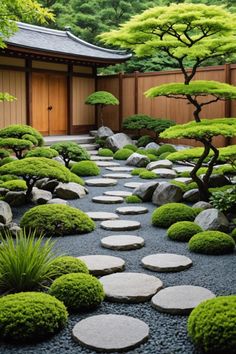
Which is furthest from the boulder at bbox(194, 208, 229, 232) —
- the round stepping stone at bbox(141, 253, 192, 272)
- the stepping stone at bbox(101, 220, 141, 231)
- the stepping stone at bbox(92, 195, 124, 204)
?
the stepping stone at bbox(92, 195, 124, 204)

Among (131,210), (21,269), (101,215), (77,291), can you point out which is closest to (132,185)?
(131,210)

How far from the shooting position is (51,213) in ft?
21.1

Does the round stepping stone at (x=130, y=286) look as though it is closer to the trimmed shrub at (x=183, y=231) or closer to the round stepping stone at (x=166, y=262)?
the round stepping stone at (x=166, y=262)

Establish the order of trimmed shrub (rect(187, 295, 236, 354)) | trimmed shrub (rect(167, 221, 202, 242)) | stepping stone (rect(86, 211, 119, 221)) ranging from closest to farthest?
trimmed shrub (rect(187, 295, 236, 354)), trimmed shrub (rect(167, 221, 202, 242)), stepping stone (rect(86, 211, 119, 221))

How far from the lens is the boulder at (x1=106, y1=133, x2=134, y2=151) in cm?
1462

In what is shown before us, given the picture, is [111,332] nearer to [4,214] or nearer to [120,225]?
[120,225]

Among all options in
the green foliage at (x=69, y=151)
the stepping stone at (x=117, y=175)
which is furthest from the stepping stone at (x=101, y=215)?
the green foliage at (x=69, y=151)

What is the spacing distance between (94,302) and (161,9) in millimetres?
5418

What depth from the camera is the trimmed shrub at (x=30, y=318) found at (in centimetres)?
340

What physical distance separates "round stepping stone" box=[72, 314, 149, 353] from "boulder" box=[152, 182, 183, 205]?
4336 millimetres

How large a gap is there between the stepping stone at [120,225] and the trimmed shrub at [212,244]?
1124 mm

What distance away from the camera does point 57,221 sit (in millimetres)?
6336

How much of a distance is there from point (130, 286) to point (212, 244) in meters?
1.50

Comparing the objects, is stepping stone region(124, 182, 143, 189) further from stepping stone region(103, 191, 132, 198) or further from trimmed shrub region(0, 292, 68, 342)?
trimmed shrub region(0, 292, 68, 342)
